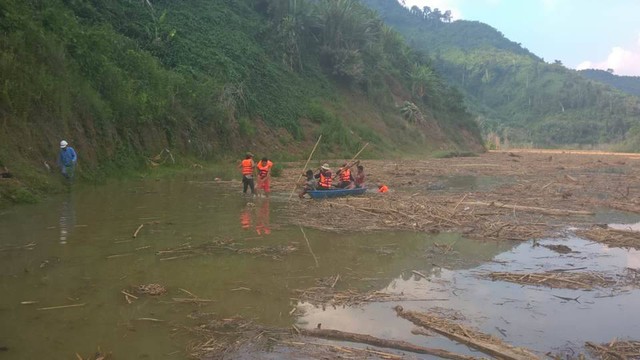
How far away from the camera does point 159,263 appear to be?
8.40m

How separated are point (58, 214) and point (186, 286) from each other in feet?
20.9

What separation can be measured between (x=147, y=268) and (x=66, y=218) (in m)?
4.69

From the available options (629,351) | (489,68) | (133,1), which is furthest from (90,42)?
(489,68)

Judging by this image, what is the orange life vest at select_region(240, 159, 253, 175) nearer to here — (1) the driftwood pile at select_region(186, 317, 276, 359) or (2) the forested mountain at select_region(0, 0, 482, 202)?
(2) the forested mountain at select_region(0, 0, 482, 202)

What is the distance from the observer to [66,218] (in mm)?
11656

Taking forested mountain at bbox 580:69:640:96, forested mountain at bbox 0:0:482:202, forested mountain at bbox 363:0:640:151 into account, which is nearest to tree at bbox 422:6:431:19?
forested mountain at bbox 363:0:640:151

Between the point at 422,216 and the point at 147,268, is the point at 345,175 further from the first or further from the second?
the point at 147,268

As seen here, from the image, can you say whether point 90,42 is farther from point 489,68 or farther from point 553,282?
point 489,68

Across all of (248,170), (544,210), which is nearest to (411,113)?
(544,210)

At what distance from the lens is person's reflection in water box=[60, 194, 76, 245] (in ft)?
33.0

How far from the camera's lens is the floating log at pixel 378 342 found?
5394 millimetres

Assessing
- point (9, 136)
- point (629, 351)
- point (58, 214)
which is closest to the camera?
point (629, 351)

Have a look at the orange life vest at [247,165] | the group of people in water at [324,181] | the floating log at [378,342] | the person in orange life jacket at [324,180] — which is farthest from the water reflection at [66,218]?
the person in orange life jacket at [324,180]

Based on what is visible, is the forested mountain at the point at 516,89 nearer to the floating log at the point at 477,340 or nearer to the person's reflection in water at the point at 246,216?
the person's reflection in water at the point at 246,216
